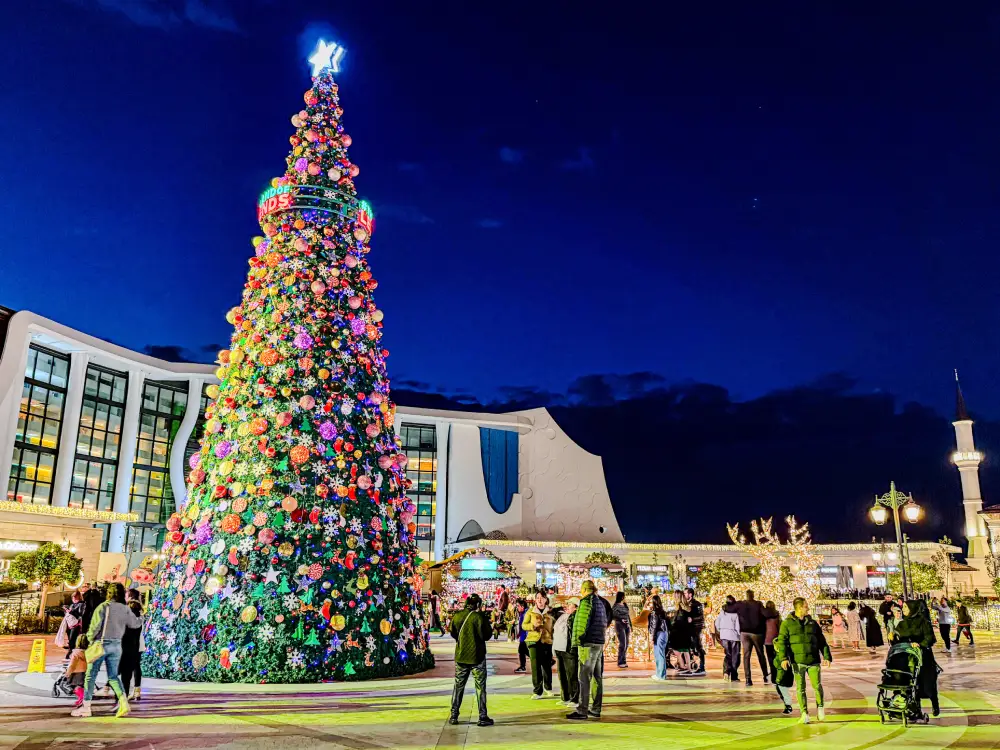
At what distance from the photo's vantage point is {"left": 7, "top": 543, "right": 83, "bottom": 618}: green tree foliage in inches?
979

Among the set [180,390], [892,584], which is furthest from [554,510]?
[180,390]

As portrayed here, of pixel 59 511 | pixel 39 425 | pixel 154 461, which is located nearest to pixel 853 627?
pixel 59 511

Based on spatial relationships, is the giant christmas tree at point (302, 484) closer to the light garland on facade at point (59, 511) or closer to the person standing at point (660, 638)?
the person standing at point (660, 638)

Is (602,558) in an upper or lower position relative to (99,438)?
lower

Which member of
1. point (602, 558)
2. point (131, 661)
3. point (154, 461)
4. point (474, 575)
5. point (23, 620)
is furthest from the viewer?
point (602, 558)

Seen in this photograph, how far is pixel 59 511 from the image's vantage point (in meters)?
31.2

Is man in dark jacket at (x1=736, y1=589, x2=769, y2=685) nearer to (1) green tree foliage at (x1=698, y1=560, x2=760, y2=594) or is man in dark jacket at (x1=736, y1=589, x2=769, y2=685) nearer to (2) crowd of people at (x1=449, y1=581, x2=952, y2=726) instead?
(2) crowd of people at (x1=449, y1=581, x2=952, y2=726)

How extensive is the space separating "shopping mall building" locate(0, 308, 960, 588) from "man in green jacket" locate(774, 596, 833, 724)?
22.4 m

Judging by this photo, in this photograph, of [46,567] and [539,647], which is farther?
[46,567]

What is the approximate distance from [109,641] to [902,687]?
8.28 m

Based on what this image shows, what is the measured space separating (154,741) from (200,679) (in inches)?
131

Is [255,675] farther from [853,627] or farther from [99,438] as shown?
[99,438]

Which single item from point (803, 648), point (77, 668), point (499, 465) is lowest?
point (77, 668)

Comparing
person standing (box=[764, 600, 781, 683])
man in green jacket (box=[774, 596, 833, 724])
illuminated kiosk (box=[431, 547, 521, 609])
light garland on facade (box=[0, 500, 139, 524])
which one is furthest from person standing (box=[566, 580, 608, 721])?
light garland on facade (box=[0, 500, 139, 524])
